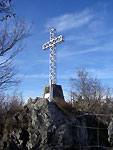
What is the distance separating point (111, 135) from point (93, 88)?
458 centimetres

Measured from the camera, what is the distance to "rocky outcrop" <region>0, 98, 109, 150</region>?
7.07m

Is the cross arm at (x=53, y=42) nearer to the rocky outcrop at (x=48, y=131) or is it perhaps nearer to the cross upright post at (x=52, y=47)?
the cross upright post at (x=52, y=47)

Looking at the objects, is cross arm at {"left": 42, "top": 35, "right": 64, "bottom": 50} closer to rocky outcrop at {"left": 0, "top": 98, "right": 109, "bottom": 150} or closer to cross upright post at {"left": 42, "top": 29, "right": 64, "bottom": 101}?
cross upright post at {"left": 42, "top": 29, "right": 64, "bottom": 101}

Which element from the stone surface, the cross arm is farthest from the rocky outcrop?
the cross arm

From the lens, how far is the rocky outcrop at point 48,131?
7.07 m

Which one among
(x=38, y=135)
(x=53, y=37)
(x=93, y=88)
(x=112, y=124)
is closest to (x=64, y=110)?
(x=38, y=135)

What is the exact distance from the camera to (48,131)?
23.5 ft

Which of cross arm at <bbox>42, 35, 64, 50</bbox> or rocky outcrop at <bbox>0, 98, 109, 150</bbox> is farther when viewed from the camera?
cross arm at <bbox>42, 35, 64, 50</bbox>

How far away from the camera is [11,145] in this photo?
771 centimetres

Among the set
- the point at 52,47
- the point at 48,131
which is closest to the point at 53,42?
the point at 52,47

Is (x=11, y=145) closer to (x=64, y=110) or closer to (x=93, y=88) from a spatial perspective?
(x=64, y=110)

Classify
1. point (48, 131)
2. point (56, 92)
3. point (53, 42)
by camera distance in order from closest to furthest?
point (48, 131), point (56, 92), point (53, 42)


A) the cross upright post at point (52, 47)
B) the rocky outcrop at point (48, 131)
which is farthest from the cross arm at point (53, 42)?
the rocky outcrop at point (48, 131)

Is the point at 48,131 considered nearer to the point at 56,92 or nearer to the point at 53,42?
the point at 56,92
